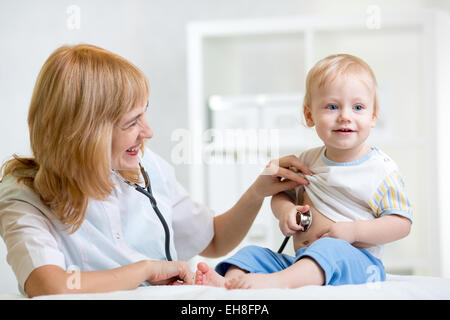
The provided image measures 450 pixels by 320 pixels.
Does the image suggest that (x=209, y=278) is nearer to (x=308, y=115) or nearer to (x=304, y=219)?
(x=304, y=219)

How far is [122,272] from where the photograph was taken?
3.12ft

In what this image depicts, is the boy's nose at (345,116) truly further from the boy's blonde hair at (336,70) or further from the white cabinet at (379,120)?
the white cabinet at (379,120)

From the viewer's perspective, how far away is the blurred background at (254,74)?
103 inches

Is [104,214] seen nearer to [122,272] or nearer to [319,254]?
[122,272]

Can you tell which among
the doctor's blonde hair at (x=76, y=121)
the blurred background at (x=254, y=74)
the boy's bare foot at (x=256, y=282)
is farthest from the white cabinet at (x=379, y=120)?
the boy's bare foot at (x=256, y=282)

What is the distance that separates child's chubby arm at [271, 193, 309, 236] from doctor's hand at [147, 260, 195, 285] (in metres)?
0.23

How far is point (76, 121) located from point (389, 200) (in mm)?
675

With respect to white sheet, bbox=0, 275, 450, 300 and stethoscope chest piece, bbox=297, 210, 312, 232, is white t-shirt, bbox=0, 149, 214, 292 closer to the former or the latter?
white sheet, bbox=0, 275, 450, 300

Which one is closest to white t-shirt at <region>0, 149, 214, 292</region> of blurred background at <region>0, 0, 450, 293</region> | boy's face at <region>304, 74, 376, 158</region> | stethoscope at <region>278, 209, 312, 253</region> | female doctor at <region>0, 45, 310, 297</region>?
female doctor at <region>0, 45, 310, 297</region>

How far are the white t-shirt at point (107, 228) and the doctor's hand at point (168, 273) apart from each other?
127 millimetres

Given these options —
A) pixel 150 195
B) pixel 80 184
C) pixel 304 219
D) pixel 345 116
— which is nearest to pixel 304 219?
pixel 304 219

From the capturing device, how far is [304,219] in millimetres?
1069

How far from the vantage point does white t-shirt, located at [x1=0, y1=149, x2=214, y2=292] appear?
3.19 ft
